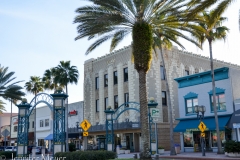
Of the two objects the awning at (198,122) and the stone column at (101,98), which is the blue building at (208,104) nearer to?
the awning at (198,122)

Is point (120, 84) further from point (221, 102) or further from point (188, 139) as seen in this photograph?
point (221, 102)

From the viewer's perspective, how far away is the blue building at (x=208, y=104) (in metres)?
29.6

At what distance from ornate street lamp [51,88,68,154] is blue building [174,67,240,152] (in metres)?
15.1

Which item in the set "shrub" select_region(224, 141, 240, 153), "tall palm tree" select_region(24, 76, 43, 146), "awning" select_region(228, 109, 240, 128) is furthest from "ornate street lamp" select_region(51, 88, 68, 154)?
"tall palm tree" select_region(24, 76, 43, 146)

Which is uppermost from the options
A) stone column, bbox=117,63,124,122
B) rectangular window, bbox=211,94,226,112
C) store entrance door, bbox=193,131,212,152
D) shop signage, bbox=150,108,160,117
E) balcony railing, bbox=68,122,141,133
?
stone column, bbox=117,63,124,122

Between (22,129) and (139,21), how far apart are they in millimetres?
15449

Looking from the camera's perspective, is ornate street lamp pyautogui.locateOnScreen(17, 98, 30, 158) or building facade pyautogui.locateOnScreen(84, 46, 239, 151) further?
building facade pyautogui.locateOnScreen(84, 46, 239, 151)

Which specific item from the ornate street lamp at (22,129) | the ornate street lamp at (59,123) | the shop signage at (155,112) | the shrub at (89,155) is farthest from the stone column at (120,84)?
the shrub at (89,155)

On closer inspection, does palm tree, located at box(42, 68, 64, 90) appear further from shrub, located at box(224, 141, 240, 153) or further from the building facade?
shrub, located at box(224, 141, 240, 153)

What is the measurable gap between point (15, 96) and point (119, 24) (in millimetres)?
21266

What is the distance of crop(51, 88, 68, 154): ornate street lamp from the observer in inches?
829

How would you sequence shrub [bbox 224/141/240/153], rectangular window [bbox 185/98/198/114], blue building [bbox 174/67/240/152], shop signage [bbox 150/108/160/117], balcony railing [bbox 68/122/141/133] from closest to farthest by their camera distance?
shrub [bbox 224/141/240/153] < shop signage [bbox 150/108/160/117] < blue building [bbox 174/67/240/152] < rectangular window [bbox 185/98/198/114] < balcony railing [bbox 68/122/141/133]

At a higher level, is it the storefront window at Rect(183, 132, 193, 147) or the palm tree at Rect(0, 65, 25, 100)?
the palm tree at Rect(0, 65, 25, 100)

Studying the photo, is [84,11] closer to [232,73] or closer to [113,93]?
[232,73]
